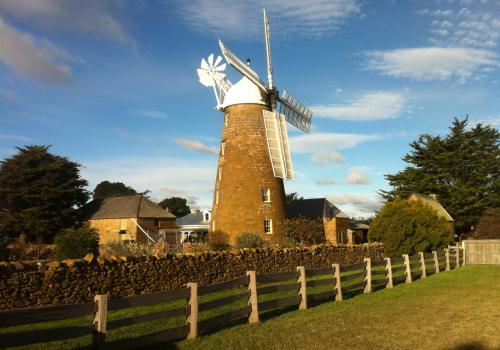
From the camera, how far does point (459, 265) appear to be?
26.7 meters

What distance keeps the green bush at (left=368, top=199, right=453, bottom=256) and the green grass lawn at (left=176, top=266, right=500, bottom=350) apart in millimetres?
11402

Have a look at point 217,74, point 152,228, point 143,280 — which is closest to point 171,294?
point 143,280

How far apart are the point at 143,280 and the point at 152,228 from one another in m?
33.8

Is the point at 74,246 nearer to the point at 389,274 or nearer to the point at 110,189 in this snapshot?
the point at 389,274

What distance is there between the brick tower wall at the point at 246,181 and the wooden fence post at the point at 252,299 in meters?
22.2

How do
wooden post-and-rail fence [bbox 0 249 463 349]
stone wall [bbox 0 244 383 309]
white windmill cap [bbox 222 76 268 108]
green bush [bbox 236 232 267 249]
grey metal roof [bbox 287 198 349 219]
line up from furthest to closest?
grey metal roof [bbox 287 198 349 219]
white windmill cap [bbox 222 76 268 108]
green bush [bbox 236 232 267 249]
stone wall [bbox 0 244 383 309]
wooden post-and-rail fence [bbox 0 249 463 349]

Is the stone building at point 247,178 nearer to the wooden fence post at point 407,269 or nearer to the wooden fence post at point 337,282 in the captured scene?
the wooden fence post at point 407,269

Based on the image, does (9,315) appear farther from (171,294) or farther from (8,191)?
(8,191)

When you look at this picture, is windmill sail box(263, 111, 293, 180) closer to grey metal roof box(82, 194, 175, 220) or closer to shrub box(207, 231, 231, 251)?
shrub box(207, 231, 231, 251)

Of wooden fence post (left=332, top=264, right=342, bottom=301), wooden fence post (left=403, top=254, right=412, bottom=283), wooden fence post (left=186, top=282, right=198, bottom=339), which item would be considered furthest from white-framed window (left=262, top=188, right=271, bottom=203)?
wooden fence post (left=186, top=282, right=198, bottom=339)

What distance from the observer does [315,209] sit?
48.0 m

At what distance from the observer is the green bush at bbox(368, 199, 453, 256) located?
25297 mm

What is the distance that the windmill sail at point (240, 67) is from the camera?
102ft

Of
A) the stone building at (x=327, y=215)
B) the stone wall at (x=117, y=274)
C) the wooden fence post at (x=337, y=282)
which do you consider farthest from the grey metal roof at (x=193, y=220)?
the wooden fence post at (x=337, y=282)
